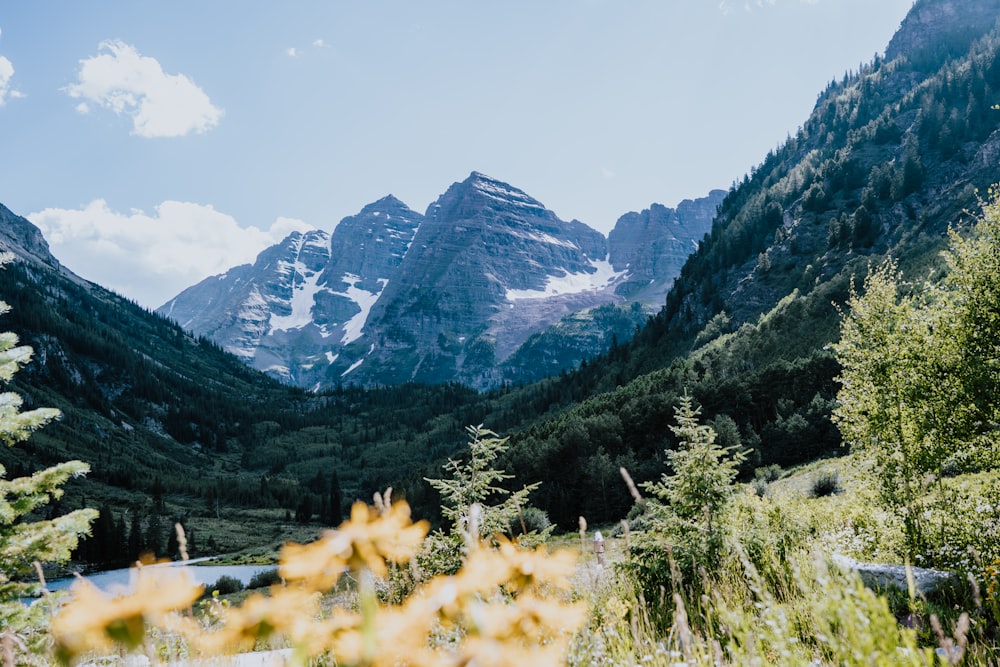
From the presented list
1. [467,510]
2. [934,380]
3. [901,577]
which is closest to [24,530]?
[467,510]

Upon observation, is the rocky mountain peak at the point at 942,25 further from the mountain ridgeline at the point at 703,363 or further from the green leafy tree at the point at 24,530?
the green leafy tree at the point at 24,530

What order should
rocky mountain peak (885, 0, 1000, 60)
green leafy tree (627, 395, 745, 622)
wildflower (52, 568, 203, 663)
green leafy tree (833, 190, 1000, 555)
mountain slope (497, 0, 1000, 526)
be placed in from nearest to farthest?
wildflower (52, 568, 203, 663) < green leafy tree (627, 395, 745, 622) < green leafy tree (833, 190, 1000, 555) < mountain slope (497, 0, 1000, 526) < rocky mountain peak (885, 0, 1000, 60)

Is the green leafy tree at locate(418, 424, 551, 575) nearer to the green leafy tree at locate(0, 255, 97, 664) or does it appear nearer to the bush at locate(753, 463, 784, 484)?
the green leafy tree at locate(0, 255, 97, 664)

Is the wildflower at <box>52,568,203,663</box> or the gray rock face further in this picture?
the gray rock face

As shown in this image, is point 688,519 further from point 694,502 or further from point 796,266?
point 796,266

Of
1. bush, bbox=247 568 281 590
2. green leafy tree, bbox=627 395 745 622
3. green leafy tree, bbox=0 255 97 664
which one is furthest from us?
bush, bbox=247 568 281 590

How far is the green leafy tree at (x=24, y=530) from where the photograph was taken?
690 cm

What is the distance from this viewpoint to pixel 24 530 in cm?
718

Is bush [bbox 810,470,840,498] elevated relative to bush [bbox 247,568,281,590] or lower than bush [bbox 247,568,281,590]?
elevated

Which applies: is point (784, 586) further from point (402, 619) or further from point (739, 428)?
point (739, 428)

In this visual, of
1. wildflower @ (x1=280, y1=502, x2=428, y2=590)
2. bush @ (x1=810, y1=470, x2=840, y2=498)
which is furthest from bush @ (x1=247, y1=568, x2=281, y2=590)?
wildflower @ (x1=280, y1=502, x2=428, y2=590)

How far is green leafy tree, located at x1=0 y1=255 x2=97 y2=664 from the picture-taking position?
272 inches

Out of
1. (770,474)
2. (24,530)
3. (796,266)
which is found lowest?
(770,474)

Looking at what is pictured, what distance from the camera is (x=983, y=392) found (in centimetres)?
1027
